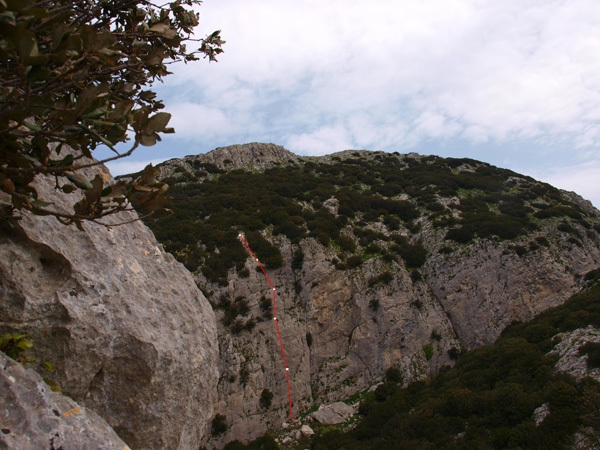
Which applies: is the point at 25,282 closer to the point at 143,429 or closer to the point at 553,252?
the point at 143,429

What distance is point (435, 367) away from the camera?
24703mm

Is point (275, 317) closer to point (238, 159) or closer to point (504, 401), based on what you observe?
point (504, 401)

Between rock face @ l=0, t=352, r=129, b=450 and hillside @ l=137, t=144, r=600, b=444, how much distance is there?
1887 cm

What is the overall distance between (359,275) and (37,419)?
1016 inches

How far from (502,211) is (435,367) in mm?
16886

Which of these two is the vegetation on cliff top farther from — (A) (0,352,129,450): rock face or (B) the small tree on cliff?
(B) the small tree on cliff

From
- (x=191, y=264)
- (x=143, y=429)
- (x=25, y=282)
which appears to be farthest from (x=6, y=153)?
(x=191, y=264)

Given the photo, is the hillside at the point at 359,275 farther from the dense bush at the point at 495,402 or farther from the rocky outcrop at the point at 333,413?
the dense bush at the point at 495,402

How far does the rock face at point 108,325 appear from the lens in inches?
187

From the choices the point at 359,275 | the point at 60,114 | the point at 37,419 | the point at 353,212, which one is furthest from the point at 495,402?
the point at 353,212

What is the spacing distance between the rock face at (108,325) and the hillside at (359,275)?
16800 mm

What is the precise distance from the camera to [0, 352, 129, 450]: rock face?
132 inches

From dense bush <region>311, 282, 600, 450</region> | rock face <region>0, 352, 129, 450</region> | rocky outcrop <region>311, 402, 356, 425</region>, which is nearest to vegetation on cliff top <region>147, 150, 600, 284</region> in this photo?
dense bush <region>311, 282, 600, 450</region>

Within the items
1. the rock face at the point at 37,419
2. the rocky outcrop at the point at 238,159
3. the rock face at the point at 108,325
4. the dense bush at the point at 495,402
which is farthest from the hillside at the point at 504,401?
the rocky outcrop at the point at 238,159
